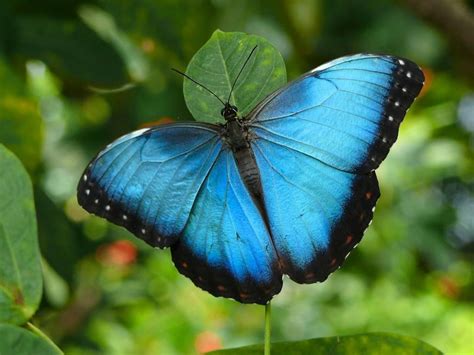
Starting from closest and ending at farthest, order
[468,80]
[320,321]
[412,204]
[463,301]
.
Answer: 1. [468,80]
2. [320,321]
3. [412,204]
4. [463,301]

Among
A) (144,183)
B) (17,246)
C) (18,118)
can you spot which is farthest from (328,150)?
(18,118)

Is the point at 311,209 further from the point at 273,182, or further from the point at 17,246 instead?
the point at 17,246

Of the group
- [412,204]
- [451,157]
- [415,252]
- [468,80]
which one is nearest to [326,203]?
[468,80]

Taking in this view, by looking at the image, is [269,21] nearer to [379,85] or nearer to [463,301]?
[379,85]

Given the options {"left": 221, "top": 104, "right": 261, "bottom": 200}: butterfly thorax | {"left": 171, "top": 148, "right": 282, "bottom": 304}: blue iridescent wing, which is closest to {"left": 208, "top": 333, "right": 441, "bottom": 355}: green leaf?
{"left": 171, "top": 148, "right": 282, "bottom": 304}: blue iridescent wing

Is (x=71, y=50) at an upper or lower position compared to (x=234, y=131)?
lower

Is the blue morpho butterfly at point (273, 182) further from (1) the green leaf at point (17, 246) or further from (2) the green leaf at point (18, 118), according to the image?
(2) the green leaf at point (18, 118)
